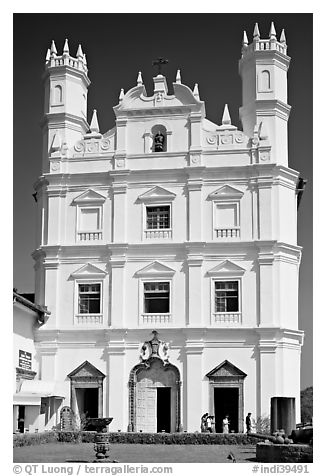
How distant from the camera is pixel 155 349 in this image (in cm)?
3466

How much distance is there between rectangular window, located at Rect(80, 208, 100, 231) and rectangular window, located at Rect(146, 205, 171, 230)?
2.03 meters

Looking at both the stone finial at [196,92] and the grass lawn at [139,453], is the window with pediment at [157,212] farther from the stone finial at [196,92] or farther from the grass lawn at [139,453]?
the grass lawn at [139,453]

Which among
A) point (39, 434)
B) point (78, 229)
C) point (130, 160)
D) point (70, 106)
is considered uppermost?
point (70, 106)

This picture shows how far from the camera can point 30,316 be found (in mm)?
34844

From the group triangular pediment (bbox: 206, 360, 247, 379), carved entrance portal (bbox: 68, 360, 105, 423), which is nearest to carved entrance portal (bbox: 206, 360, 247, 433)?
triangular pediment (bbox: 206, 360, 247, 379)

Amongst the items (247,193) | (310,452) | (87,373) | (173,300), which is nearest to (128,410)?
(87,373)

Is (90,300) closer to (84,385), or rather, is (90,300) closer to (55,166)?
(84,385)

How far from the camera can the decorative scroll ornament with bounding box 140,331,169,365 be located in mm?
34594

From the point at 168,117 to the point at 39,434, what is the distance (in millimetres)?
13455

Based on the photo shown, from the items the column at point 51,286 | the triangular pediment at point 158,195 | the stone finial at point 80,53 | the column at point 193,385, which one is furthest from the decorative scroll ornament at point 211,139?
the column at point 193,385

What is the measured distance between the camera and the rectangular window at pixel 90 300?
35594mm

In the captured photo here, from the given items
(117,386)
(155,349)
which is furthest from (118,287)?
(117,386)

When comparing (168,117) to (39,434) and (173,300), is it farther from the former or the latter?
(39,434)

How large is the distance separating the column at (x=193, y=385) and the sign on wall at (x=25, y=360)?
5.97 metres
